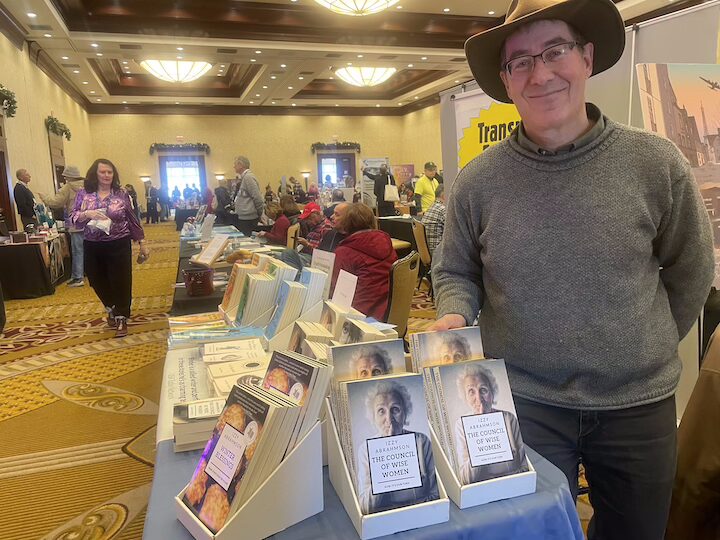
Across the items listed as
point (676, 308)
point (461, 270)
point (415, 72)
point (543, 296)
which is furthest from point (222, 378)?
point (415, 72)

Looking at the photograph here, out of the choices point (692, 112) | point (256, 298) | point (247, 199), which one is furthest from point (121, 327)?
point (692, 112)

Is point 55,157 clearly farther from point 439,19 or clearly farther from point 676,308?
point 676,308

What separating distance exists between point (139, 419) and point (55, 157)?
10.4 m

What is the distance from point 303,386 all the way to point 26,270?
6844mm

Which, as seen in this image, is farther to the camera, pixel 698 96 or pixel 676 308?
pixel 698 96

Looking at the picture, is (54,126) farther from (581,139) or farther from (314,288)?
(581,139)

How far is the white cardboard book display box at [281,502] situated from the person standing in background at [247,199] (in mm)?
6530

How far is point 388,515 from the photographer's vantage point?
0.89 meters

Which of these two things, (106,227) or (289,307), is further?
(106,227)

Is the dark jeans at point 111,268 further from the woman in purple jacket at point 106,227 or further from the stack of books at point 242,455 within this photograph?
the stack of books at point 242,455

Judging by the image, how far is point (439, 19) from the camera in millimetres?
10789

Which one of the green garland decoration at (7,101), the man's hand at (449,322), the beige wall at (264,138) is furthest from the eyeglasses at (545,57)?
the beige wall at (264,138)

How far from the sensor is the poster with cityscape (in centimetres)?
211

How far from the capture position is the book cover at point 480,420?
3.18 feet
